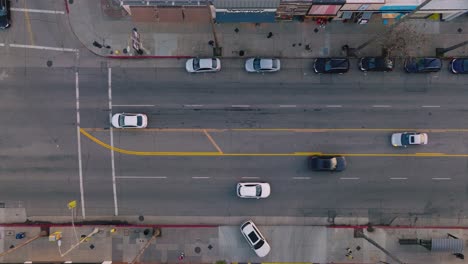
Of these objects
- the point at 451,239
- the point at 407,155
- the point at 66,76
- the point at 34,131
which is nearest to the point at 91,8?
the point at 66,76

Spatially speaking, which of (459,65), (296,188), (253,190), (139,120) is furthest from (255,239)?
(459,65)

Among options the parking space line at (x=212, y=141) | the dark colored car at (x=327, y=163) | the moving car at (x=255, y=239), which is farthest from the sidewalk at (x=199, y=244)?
the parking space line at (x=212, y=141)

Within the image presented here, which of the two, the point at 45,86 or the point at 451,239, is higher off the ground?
the point at 45,86

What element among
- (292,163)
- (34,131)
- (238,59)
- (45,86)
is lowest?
(292,163)

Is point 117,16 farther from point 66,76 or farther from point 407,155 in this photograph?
point 407,155

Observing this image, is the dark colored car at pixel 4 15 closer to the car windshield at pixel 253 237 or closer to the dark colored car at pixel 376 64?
the car windshield at pixel 253 237

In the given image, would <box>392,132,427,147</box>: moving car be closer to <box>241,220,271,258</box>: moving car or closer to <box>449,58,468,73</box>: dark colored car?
<box>449,58,468,73</box>: dark colored car
